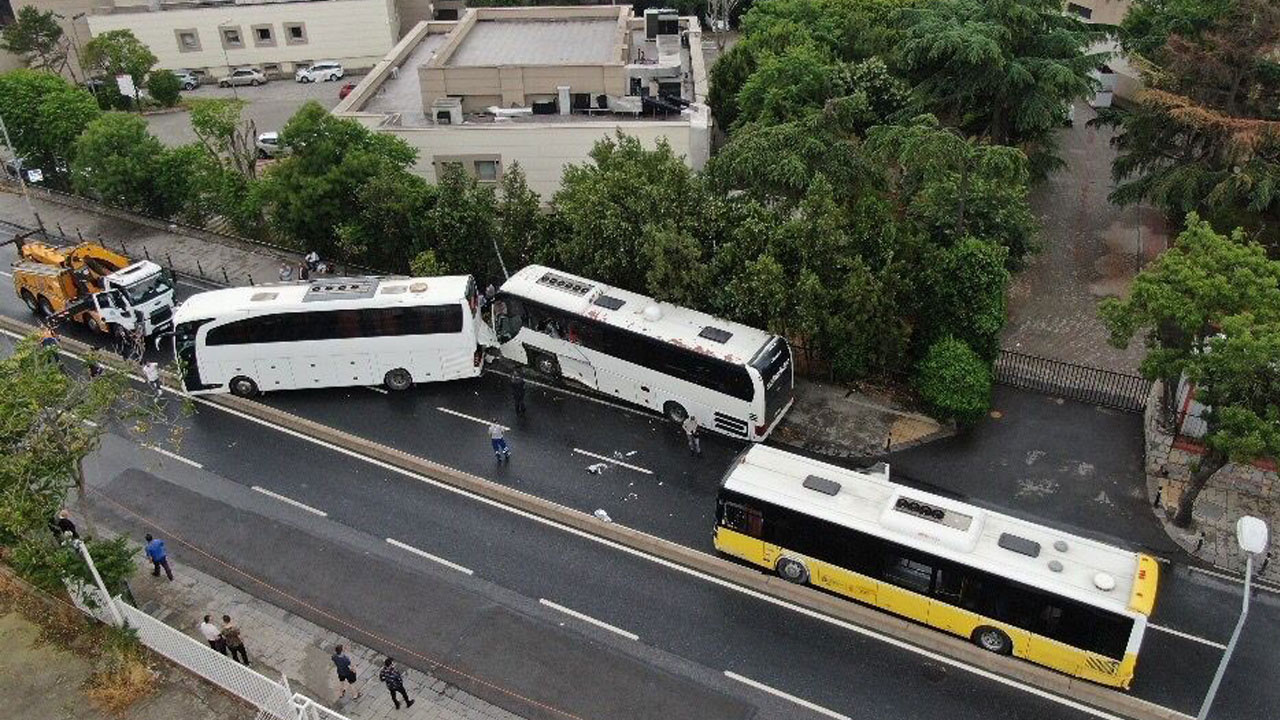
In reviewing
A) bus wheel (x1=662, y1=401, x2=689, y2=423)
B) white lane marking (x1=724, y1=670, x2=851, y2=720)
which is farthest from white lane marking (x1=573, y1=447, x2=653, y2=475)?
white lane marking (x1=724, y1=670, x2=851, y2=720)

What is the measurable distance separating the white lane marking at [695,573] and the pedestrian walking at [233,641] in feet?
22.5

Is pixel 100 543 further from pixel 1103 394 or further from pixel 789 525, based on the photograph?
pixel 1103 394

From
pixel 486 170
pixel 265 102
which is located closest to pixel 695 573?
pixel 486 170

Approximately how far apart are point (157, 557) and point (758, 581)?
46.7 ft

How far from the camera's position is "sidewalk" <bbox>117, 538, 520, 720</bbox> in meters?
19.7

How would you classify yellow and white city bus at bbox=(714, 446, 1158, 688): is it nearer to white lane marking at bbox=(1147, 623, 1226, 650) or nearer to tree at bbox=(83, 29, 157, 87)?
white lane marking at bbox=(1147, 623, 1226, 650)

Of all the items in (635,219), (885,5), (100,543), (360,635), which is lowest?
(360,635)

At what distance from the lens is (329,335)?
95.1 feet

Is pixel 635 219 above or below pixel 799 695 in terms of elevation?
above

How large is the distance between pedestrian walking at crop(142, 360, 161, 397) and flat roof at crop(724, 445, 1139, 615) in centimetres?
1900

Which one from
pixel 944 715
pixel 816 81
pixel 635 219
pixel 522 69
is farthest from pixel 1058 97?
pixel 944 715

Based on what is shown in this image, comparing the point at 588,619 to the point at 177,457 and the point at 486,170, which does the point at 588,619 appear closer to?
the point at 177,457

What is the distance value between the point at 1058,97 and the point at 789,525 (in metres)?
24.7

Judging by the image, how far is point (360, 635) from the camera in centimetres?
2152
